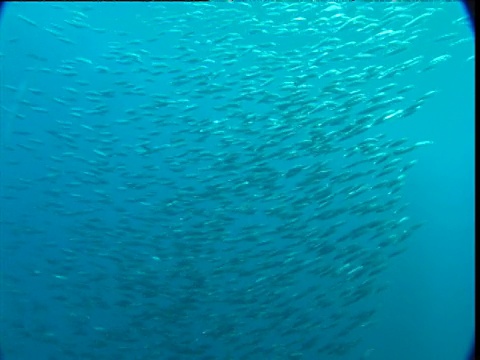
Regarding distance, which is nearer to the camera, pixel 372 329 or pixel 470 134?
pixel 470 134

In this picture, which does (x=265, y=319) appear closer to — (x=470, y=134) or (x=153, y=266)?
(x=153, y=266)

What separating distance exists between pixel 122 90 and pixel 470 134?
8.76ft

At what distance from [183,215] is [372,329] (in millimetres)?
1718

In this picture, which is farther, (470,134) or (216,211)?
(216,211)

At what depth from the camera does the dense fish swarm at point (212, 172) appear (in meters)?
3.46

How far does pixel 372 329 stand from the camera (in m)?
3.49

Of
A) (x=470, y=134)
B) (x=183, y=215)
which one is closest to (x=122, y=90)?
(x=183, y=215)

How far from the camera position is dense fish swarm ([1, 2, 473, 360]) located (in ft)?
11.4

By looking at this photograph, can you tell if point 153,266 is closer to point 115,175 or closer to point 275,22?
point 115,175

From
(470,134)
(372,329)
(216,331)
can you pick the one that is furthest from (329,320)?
(470,134)

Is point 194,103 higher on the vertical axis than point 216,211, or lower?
higher

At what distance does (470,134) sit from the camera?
3.25 meters

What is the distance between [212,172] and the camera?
11.9 feet

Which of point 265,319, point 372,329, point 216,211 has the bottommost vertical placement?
point 372,329
